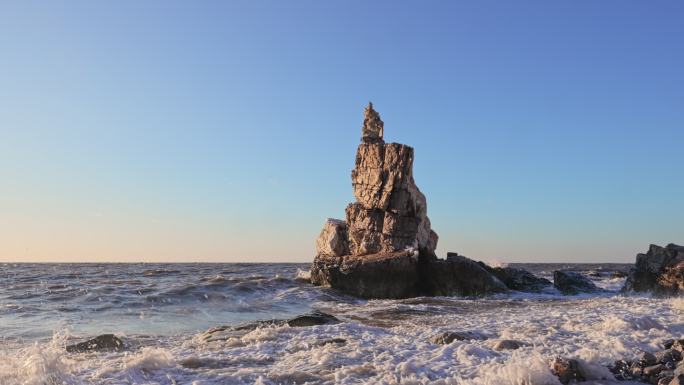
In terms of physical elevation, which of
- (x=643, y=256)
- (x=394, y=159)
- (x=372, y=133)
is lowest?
(x=643, y=256)

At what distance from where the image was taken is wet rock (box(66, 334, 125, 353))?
34.2ft

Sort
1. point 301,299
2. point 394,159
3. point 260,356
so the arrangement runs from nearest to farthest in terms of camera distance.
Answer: point 260,356, point 301,299, point 394,159

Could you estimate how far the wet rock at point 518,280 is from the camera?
29.6m

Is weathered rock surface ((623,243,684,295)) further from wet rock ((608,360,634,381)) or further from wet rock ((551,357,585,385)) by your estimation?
wet rock ((551,357,585,385))

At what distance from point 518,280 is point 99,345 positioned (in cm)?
2542

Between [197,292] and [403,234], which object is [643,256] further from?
[197,292]

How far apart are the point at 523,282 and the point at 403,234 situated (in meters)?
8.27

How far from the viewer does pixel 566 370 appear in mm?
7141

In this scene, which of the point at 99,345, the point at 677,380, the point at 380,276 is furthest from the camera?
the point at 380,276

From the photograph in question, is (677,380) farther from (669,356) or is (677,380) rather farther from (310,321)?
(310,321)

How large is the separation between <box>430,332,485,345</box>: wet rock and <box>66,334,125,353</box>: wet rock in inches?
254

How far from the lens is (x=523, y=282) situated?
30438 mm

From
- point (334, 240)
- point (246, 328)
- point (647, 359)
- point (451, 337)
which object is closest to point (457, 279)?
point (334, 240)

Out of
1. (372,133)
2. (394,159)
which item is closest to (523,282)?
(394,159)
